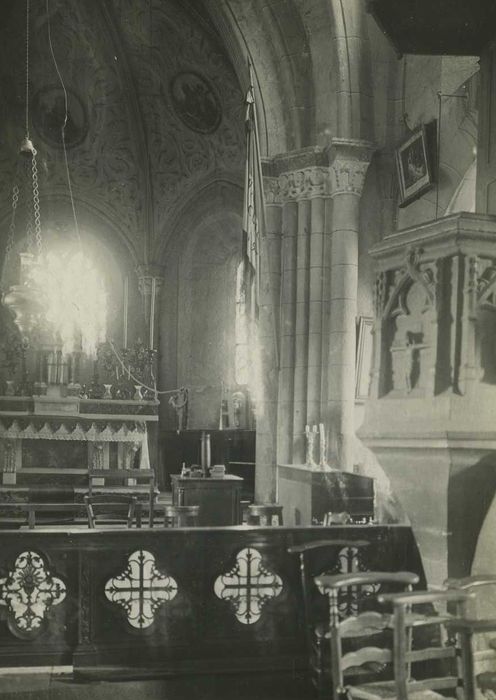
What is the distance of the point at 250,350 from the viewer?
1212 cm

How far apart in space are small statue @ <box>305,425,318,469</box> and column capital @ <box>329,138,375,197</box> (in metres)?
2.88

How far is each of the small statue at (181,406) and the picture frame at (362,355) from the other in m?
6.37

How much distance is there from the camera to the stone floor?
167 inches

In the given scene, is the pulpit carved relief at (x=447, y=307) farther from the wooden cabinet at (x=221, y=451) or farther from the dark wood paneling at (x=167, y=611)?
the wooden cabinet at (x=221, y=451)

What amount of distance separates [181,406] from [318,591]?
11464 millimetres

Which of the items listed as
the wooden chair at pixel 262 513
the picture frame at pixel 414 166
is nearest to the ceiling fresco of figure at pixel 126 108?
the picture frame at pixel 414 166

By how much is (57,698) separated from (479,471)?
7.86 ft

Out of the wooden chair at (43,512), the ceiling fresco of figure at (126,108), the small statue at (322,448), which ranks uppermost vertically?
the ceiling fresco of figure at (126,108)

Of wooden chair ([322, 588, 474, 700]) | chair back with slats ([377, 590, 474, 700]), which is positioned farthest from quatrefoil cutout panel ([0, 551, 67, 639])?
chair back with slats ([377, 590, 474, 700])

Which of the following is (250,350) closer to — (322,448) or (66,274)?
(322,448)

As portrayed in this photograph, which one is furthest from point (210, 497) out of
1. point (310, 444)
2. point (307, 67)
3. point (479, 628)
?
point (479, 628)

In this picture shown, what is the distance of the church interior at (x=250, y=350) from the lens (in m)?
4.17

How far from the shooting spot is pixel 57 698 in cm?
420

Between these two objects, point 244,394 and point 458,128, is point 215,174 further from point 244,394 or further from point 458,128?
point 458,128
